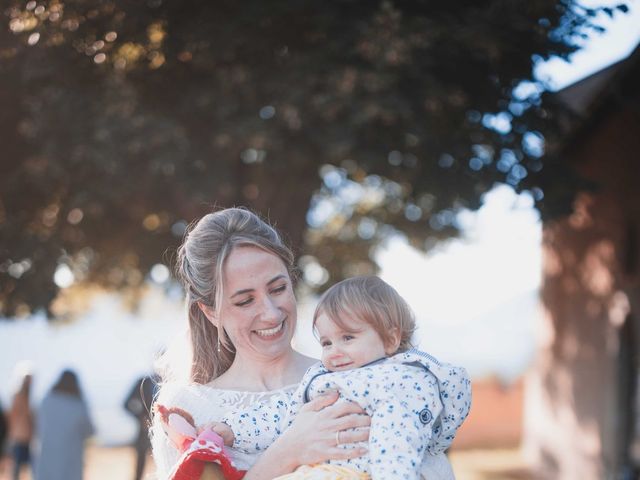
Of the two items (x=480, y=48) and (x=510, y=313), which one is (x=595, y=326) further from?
(x=510, y=313)

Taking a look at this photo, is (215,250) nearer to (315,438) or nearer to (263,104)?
(315,438)

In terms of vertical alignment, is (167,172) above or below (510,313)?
above

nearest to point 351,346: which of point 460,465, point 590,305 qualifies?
point 590,305

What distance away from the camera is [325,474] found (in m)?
2.62

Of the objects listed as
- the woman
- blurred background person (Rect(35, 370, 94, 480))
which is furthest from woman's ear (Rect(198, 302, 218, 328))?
blurred background person (Rect(35, 370, 94, 480))

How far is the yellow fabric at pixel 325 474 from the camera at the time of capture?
102 inches

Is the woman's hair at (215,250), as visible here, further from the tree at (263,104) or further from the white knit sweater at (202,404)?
the tree at (263,104)

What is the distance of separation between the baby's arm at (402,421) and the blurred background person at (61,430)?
7.60 m

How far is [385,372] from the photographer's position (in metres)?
2.65

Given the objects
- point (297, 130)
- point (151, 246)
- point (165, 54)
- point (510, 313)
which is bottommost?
point (510, 313)

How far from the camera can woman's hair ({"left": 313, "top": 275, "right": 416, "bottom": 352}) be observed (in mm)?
2826

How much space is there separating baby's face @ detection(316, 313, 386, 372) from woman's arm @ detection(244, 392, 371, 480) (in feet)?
0.43

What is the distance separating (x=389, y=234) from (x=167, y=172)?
6.79 meters

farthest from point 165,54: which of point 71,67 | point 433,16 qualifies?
point 433,16
